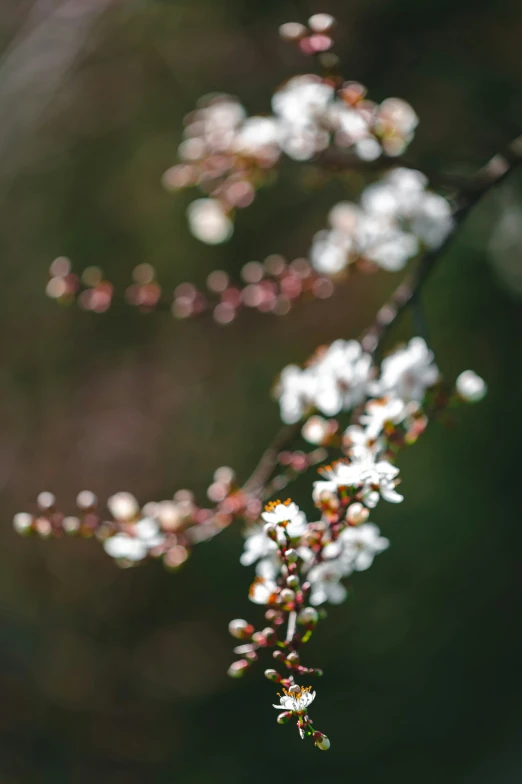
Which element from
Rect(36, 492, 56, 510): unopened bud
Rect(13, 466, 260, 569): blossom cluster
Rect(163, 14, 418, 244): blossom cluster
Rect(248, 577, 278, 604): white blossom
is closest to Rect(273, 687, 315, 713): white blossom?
Rect(248, 577, 278, 604): white blossom

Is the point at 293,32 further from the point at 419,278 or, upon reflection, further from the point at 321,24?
the point at 419,278

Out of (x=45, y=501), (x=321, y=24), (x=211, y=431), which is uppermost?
(x=321, y=24)

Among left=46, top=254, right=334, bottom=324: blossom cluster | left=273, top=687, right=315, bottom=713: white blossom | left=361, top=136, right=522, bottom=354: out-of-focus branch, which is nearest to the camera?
left=273, top=687, right=315, bottom=713: white blossom

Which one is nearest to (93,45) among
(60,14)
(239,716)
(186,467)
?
(60,14)

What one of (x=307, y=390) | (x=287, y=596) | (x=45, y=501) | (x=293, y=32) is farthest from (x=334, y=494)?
(x=293, y=32)

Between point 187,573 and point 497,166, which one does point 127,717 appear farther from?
point 497,166

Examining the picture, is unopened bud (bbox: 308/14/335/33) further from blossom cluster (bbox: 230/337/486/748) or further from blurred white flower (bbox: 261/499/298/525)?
blurred white flower (bbox: 261/499/298/525)
